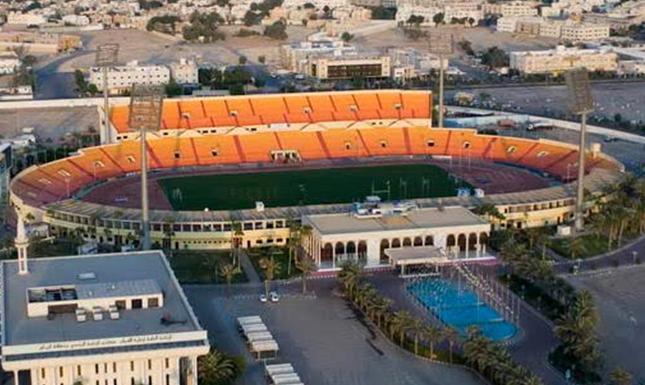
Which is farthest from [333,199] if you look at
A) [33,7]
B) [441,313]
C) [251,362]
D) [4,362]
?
[33,7]

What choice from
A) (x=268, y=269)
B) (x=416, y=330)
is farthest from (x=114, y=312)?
(x=268, y=269)

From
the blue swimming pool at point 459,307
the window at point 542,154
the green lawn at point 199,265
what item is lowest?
the green lawn at point 199,265

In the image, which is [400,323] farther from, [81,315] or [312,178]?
[312,178]

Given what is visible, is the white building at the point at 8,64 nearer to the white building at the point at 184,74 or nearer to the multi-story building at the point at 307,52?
the white building at the point at 184,74

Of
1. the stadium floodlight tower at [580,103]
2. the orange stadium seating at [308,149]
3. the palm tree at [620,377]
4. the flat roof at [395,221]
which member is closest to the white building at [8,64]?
the orange stadium seating at [308,149]

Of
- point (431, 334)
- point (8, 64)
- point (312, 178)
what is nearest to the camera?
point (431, 334)

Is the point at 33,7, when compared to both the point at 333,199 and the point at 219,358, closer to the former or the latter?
the point at 333,199

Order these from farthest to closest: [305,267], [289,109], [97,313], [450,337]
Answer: [289,109] → [305,267] → [450,337] → [97,313]
